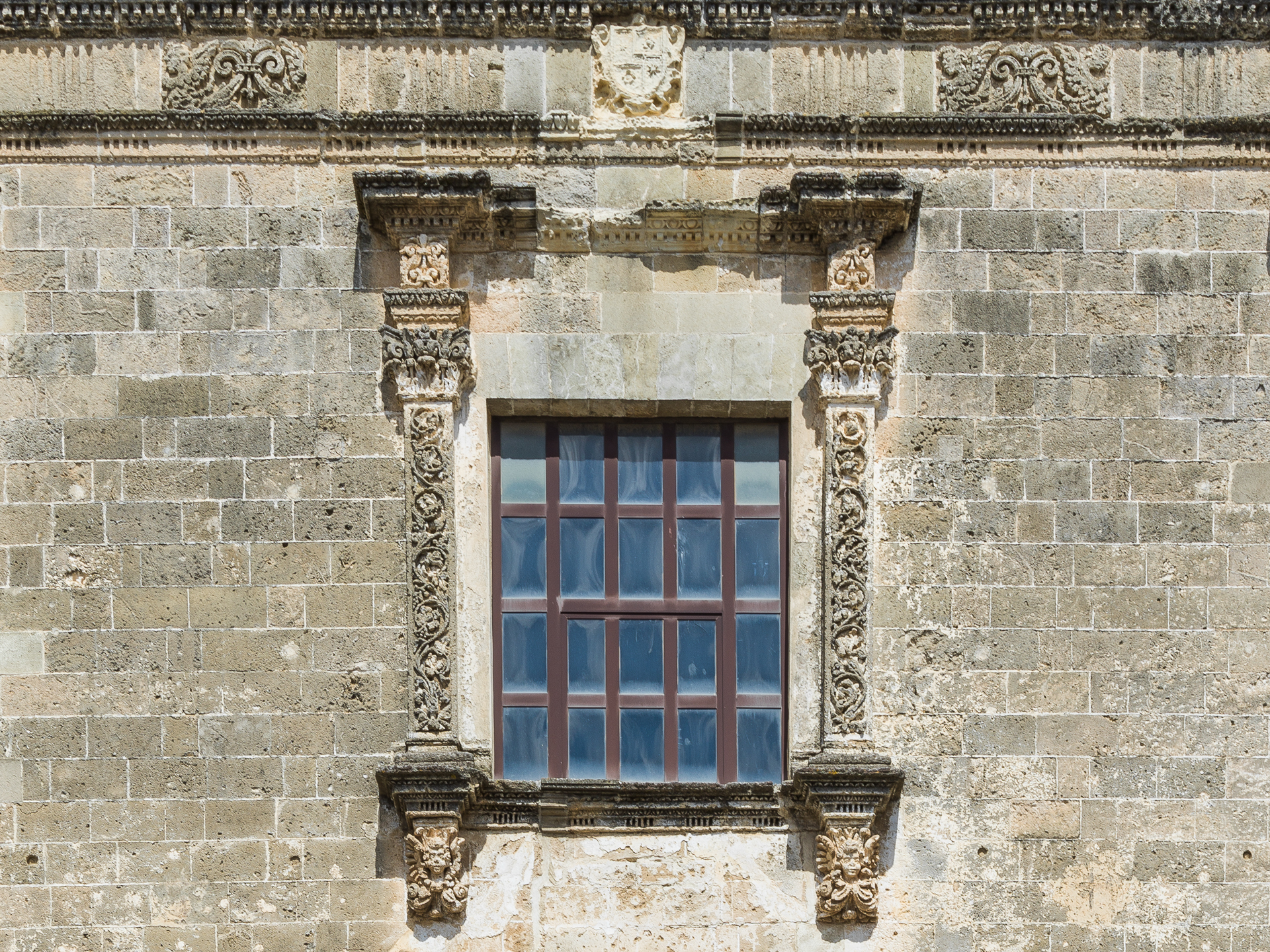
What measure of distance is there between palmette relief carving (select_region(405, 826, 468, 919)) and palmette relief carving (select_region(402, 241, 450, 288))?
3010mm

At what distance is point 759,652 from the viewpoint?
10742 millimetres

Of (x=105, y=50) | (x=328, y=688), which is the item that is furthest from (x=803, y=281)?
(x=105, y=50)

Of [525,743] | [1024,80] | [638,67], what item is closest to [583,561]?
[525,743]

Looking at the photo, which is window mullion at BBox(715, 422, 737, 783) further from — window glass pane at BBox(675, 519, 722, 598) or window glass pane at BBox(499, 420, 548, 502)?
window glass pane at BBox(499, 420, 548, 502)

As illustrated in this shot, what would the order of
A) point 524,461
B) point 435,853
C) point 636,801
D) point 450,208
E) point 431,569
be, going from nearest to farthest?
point 435,853 → point 636,801 → point 431,569 → point 450,208 → point 524,461

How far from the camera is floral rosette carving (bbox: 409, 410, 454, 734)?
33.9ft

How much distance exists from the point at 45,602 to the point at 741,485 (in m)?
3.92

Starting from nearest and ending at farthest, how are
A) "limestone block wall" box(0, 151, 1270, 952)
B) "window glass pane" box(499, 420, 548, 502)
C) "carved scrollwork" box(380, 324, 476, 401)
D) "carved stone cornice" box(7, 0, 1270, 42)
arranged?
"limestone block wall" box(0, 151, 1270, 952), "carved scrollwork" box(380, 324, 476, 401), "window glass pane" box(499, 420, 548, 502), "carved stone cornice" box(7, 0, 1270, 42)

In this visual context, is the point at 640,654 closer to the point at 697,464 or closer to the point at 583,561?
the point at 583,561

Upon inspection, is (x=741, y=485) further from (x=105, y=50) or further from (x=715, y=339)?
(x=105, y=50)

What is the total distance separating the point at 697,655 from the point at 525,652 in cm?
96

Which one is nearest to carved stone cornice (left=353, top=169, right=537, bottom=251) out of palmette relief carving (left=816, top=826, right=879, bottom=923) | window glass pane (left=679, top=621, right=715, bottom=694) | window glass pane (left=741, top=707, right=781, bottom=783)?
window glass pane (left=679, top=621, right=715, bottom=694)

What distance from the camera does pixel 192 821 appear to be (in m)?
10.3

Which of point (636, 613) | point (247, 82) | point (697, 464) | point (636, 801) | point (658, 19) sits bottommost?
point (636, 801)
